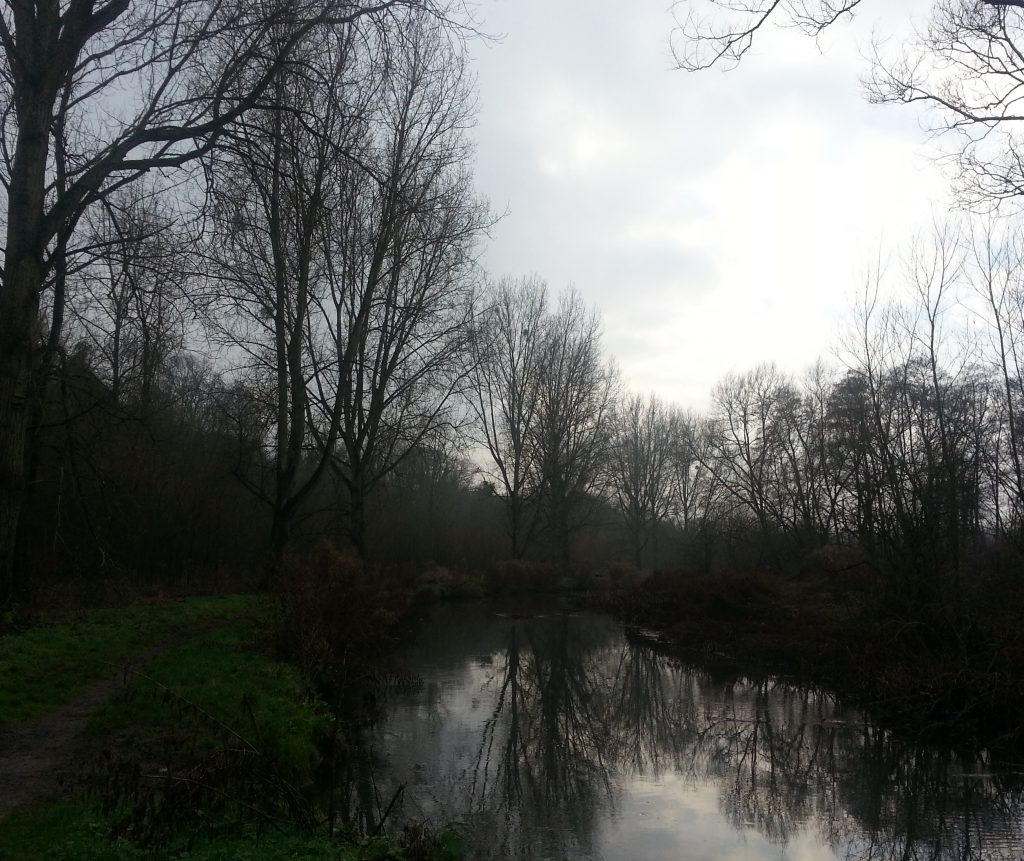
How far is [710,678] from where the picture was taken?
53.3 ft

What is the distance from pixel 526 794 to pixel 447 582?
25194mm

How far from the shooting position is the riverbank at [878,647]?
36.0 ft

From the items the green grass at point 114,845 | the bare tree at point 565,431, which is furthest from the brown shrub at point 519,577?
the green grass at point 114,845

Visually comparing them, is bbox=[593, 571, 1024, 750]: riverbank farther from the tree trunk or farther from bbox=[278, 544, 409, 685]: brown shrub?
the tree trunk

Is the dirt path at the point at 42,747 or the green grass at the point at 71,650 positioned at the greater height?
the green grass at the point at 71,650

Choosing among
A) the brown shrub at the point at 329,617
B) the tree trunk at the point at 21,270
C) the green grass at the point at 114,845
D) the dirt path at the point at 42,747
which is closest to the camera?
the green grass at the point at 114,845

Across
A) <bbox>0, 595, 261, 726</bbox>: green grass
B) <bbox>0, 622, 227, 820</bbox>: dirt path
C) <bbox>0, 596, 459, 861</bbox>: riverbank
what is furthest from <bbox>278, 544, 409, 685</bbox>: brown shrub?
<bbox>0, 622, 227, 820</bbox>: dirt path

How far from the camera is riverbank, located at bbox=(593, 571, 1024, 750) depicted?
36.0 feet

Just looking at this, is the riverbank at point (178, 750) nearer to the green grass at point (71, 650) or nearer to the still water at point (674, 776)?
the green grass at point (71, 650)

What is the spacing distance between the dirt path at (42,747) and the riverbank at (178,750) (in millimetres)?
37

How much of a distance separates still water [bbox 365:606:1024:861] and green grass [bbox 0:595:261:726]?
3.62 m

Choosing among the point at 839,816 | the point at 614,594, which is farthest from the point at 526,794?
the point at 614,594

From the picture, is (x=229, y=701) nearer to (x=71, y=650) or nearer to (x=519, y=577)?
(x=71, y=650)

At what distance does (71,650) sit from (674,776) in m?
8.16
